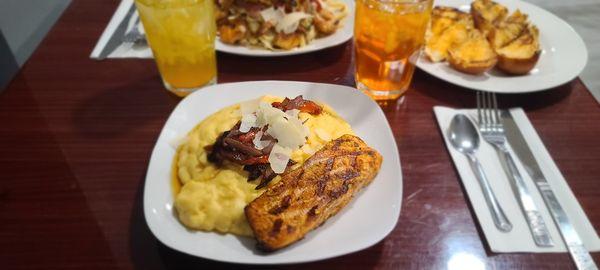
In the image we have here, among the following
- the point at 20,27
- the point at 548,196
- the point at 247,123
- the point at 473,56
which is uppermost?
the point at 247,123

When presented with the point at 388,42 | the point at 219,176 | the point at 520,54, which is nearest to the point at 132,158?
the point at 219,176

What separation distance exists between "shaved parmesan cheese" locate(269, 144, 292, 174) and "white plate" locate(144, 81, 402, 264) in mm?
210

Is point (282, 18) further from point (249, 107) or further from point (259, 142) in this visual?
point (259, 142)

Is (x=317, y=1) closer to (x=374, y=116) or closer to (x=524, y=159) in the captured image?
(x=374, y=116)

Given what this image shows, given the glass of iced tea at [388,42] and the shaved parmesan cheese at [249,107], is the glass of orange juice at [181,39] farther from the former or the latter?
the glass of iced tea at [388,42]

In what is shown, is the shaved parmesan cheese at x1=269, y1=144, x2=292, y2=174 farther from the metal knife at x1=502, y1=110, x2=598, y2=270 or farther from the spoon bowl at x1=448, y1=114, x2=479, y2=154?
the metal knife at x1=502, y1=110, x2=598, y2=270

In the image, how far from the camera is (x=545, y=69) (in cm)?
182

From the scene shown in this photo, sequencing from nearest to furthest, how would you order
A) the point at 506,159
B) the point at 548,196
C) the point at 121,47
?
the point at 548,196 → the point at 506,159 → the point at 121,47

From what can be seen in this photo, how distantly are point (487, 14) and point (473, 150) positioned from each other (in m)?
0.91

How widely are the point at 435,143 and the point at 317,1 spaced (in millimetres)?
1000

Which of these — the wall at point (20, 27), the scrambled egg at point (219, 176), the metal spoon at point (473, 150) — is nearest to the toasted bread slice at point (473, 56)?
the metal spoon at point (473, 150)

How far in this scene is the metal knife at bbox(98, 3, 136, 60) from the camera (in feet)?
6.51

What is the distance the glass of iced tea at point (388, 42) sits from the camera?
59.9 inches

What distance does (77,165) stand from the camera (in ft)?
4.76
